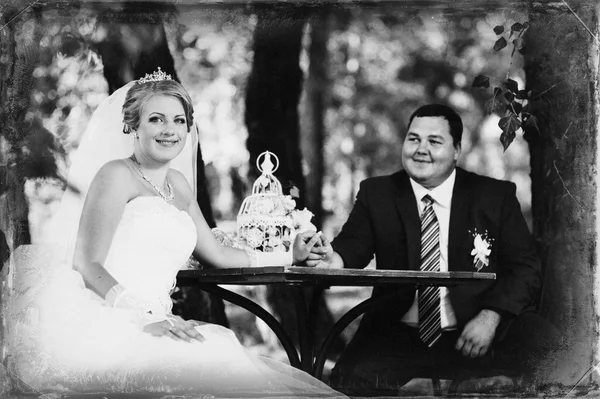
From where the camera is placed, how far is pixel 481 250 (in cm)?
621

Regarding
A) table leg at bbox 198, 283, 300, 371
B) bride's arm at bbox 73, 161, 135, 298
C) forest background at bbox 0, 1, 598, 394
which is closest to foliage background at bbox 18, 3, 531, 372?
forest background at bbox 0, 1, 598, 394

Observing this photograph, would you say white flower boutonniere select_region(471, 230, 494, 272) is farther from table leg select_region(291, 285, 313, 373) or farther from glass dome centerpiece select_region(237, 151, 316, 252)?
table leg select_region(291, 285, 313, 373)

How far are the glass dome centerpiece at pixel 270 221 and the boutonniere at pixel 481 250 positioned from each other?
0.91 m

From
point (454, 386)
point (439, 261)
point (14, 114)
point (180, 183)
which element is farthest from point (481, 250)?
point (14, 114)

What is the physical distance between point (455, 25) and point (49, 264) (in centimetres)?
262

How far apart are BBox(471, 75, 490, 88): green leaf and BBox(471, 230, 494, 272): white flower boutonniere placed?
833 millimetres

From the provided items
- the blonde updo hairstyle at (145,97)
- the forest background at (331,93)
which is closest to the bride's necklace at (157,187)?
the blonde updo hairstyle at (145,97)

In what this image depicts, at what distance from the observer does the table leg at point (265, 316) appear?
5.71 meters

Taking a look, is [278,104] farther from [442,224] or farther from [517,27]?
[517,27]

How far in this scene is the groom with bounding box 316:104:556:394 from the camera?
617 centimetres

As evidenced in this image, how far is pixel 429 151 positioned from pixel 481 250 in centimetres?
62

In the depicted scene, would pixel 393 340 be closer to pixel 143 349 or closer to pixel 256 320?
pixel 256 320

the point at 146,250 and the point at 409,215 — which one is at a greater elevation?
the point at 409,215

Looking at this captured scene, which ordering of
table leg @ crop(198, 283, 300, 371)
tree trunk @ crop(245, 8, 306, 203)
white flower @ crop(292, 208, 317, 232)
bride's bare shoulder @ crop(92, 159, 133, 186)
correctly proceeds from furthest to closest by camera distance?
tree trunk @ crop(245, 8, 306, 203)
white flower @ crop(292, 208, 317, 232)
bride's bare shoulder @ crop(92, 159, 133, 186)
table leg @ crop(198, 283, 300, 371)
